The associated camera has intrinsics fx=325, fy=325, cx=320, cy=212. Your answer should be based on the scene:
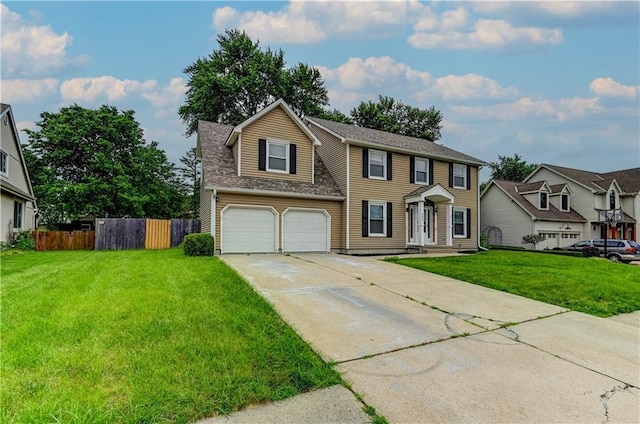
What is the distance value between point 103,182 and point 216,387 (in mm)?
24601

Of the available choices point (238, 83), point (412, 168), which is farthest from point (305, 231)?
point (238, 83)

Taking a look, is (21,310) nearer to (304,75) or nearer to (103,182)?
(103,182)

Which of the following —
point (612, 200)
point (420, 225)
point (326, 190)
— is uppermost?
point (612, 200)

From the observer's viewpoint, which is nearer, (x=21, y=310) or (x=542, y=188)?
(x=21, y=310)

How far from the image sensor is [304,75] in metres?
30.5

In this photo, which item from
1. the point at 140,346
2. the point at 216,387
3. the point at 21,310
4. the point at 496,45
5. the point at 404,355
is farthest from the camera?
the point at 496,45

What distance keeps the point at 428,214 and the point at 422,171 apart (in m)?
2.33

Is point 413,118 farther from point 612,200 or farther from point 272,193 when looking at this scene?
point 272,193

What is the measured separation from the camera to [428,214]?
17.3m

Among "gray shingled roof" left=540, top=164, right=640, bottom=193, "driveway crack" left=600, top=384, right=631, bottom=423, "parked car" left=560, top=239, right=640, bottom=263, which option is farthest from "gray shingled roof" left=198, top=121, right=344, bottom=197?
"gray shingled roof" left=540, top=164, right=640, bottom=193

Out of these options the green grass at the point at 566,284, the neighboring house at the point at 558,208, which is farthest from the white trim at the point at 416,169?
the neighboring house at the point at 558,208

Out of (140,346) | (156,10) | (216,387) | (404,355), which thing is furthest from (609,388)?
(156,10)

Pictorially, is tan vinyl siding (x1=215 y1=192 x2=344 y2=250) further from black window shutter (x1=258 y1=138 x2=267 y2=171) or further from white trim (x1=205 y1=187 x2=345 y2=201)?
black window shutter (x1=258 y1=138 x2=267 y2=171)

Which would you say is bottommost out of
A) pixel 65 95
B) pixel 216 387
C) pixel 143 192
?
pixel 216 387
